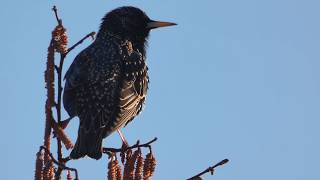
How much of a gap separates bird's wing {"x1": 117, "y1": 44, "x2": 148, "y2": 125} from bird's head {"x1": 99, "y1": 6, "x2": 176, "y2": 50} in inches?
23.8

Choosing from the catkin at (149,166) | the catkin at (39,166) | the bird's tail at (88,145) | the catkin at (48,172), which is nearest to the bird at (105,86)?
the bird's tail at (88,145)

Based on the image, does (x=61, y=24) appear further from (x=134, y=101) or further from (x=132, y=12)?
(x=132, y=12)

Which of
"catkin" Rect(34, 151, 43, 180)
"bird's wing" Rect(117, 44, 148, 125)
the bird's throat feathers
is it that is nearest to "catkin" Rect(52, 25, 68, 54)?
"catkin" Rect(34, 151, 43, 180)

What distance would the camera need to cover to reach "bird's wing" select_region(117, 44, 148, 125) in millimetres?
6803

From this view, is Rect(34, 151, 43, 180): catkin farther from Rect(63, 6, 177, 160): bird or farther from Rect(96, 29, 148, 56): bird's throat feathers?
Rect(96, 29, 148, 56): bird's throat feathers

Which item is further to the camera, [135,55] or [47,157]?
→ [135,55]

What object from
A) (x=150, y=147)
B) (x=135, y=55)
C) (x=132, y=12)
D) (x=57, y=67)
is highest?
(x=132, y=12)

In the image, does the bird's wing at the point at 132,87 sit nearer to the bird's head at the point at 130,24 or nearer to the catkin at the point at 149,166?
the bird's head at the point at 130,24

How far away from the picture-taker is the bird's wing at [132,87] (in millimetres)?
6803

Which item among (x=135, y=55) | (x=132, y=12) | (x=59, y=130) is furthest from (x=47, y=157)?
(x=132, y=12)

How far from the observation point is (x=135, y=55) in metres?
7.96

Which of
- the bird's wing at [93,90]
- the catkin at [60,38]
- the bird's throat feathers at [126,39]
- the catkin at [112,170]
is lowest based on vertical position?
the catkin at [112,170]

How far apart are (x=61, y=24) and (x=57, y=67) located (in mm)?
302

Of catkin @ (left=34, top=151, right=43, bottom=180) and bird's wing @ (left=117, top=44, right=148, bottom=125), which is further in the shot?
bird's wing @ (left=117, top=44, right=148, bottom=125)
